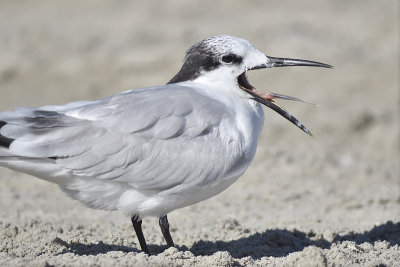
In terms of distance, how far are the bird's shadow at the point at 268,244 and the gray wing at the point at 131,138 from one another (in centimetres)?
67

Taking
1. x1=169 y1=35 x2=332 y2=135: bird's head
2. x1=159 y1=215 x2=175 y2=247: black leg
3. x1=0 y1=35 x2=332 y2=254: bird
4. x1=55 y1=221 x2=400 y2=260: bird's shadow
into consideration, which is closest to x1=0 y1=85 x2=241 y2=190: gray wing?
x1=0 y1=35 x2=332 y2=254: bird

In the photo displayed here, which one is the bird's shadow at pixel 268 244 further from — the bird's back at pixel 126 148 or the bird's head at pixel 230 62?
the bird's head at pixel 230 62

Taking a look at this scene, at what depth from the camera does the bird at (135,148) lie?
4.16m

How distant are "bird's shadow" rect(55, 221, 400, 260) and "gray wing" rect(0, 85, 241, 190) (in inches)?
26.5

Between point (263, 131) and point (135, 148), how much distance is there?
5.62m

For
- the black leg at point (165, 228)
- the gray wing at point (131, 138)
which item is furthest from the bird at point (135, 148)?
the black leg at point (165, 228)

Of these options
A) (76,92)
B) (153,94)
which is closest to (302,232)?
(153,94)

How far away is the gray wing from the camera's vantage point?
416 centimetres

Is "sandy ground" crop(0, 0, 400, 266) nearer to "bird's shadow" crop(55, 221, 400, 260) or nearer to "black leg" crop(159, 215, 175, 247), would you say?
"bird's shadow" crop(55, 221, 400, 260)

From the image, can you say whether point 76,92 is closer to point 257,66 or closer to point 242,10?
point 242,10

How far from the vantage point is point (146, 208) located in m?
4.31

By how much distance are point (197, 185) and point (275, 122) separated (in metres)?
5.76

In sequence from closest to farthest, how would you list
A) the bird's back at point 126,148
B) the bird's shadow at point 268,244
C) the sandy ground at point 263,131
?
the bird's back at point 126,148 → the bird's shadow at point 268,244 → the sandy ground at point 263,131

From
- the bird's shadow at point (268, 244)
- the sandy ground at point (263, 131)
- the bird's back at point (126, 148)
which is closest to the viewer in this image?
the bird's back at point (126, 148)
